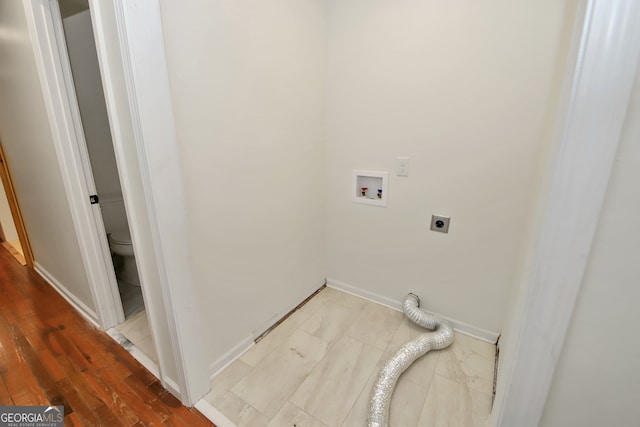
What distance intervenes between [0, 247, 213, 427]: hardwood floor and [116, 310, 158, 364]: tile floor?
76mm

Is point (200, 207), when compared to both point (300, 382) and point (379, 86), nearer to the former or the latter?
point (300, 382)

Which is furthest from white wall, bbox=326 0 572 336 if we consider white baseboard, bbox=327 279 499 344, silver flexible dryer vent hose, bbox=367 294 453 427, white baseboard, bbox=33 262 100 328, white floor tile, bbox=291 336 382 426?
white baseboard, bbox=33 262 100 328

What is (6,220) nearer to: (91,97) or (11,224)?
(11,224)

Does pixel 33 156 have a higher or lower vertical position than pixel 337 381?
higher

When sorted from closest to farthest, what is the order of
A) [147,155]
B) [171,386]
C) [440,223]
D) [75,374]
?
[147,155] < [171,386] < [75,374] < [440,223]

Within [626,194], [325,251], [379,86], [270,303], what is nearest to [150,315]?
[270,303]

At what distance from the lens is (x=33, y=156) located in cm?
186

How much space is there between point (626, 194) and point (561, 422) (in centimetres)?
57

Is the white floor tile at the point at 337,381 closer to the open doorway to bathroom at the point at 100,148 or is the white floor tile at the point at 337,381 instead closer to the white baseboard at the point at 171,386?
the white baseboard at the point at 171,386

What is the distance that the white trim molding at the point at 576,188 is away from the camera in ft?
1.55

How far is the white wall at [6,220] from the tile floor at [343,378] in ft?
11.6

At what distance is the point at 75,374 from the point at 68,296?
38.4 inches

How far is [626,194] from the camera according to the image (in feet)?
1.69

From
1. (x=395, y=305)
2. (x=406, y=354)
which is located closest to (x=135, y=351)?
(x=406, y=354)
